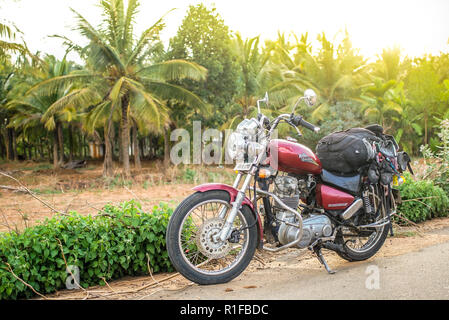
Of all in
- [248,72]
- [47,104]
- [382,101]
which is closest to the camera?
[382,101]

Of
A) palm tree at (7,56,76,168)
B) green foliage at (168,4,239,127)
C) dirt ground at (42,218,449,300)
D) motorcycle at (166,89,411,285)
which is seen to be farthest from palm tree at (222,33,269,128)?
motorcycle at (166,89,411,285)

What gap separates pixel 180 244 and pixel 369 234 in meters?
2.16

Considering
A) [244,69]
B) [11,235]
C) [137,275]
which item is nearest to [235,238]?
[137,275]

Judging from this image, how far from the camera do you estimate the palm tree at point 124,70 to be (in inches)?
727

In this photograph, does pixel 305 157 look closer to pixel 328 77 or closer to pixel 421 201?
pixel 421 201

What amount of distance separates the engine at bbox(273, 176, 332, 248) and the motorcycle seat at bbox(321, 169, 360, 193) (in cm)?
34

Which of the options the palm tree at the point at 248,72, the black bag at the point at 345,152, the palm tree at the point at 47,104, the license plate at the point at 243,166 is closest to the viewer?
the license plate at the point at 243,166

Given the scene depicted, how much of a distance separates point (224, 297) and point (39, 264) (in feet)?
5.59

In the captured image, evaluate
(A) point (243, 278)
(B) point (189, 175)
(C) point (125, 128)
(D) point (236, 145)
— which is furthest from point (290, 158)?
(C) point (125, 128)

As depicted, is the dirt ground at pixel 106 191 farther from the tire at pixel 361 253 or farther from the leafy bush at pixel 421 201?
the tire at pixel 361 253

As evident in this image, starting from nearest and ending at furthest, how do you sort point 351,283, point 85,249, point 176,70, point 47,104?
1. point 351,283
2. point 85,249
3. point 176,70
4. point 47,104

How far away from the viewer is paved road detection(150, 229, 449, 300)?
343 cm

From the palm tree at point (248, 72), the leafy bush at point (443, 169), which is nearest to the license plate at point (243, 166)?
the leafy bush at point (443, 169)

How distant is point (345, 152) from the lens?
4.18 metres
